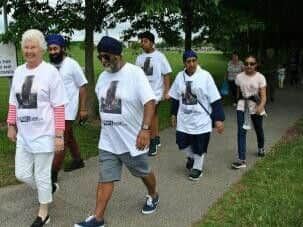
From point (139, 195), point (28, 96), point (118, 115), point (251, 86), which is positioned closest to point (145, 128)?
point (118, 115)

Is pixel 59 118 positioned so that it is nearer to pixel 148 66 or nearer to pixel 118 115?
pixel 118 115

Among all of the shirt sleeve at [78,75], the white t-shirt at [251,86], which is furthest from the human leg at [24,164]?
the white t-shirt at [251,86]

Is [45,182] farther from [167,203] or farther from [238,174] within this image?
[238,174]

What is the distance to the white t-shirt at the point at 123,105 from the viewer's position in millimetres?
5332

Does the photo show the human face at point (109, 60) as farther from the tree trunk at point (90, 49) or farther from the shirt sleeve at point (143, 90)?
the tree trunk at point (90, 49)

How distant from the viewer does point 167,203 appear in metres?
6.25

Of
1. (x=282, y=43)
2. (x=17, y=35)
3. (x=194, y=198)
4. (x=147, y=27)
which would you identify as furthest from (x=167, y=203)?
(x=282, y=43)

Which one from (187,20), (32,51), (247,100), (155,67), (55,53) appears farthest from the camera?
(187,20)

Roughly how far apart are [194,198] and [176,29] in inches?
347

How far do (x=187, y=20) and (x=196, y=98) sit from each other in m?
8.05

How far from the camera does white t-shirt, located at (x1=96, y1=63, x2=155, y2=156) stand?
17.5 ft

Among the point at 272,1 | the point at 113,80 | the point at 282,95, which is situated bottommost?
the point at 282,95

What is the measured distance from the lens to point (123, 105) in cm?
534

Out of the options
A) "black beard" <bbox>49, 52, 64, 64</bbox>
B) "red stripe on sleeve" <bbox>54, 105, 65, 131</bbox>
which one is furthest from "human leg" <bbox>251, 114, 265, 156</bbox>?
"red stripe on sleeve" <bbox>54, 105, 65, 131</bbox>
